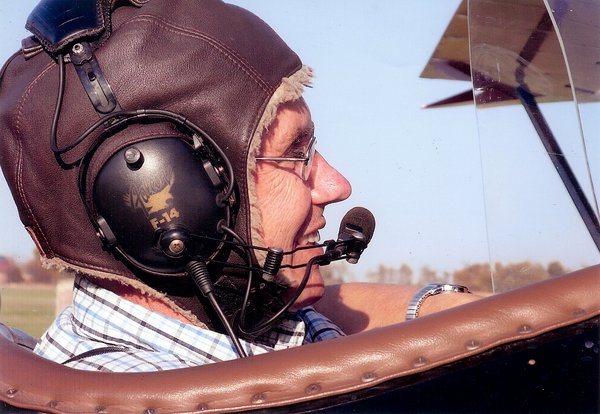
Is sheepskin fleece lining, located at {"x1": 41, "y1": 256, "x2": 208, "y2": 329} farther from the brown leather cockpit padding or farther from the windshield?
the windshield

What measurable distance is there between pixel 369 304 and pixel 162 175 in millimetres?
840

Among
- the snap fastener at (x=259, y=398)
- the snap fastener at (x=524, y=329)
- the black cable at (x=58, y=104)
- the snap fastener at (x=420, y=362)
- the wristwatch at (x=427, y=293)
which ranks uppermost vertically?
the black cable at (x=58, y=104)

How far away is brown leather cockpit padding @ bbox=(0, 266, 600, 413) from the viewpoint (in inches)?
36.7

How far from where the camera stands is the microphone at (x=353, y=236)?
1.47m

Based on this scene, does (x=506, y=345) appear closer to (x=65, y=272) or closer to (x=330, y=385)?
(x=330, y=385)

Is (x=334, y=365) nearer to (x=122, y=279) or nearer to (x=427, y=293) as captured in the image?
(x=122, y=279)

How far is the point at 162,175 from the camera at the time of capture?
51.1 inches

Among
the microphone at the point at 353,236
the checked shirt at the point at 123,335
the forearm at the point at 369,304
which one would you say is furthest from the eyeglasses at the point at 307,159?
the forearm at the point at 369,304

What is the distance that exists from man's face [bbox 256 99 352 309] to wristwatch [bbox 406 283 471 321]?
389mm

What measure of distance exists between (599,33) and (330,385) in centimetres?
70

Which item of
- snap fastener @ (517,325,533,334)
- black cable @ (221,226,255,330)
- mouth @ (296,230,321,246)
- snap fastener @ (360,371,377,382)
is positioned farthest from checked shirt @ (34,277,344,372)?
snap fastener @ (517,325,533,334)

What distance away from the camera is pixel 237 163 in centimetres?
139

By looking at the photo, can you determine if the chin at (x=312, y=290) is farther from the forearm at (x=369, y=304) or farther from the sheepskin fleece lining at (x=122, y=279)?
the forearm at (x=369, y=304)

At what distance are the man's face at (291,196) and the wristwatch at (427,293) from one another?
0.39 m
